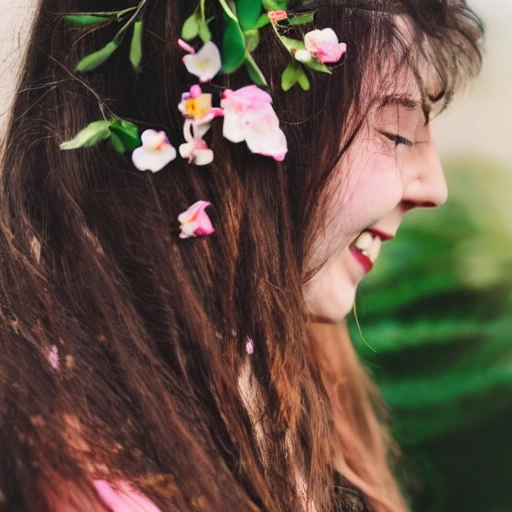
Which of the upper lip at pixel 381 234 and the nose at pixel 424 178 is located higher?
the nose at pixel 424 178

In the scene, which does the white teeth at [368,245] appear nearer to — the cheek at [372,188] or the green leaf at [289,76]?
the cheek at [372,188]

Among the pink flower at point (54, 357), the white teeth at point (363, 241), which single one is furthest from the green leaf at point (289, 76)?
the pink flower at point (54, 357)

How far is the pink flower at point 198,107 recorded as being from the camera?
51 cm

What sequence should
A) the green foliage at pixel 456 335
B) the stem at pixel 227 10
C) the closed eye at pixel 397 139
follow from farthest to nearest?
the green foliage at pixel 456 335 < the closed eye at pixel 397 139 < the stem at pixel 227 10

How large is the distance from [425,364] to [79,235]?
434 millimetres

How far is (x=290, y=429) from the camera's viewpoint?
617 mm

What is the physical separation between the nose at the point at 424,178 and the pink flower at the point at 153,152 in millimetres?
274

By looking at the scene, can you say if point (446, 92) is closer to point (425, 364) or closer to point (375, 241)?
point (375, 241)

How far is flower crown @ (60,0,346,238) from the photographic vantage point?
0.50m

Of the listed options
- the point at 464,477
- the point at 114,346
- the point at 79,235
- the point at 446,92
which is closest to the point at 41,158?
the point at 79,235

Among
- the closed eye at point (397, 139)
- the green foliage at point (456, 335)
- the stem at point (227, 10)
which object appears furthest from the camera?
the green foliage at point (456, 335)

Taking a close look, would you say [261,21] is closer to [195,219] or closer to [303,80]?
[303,80]

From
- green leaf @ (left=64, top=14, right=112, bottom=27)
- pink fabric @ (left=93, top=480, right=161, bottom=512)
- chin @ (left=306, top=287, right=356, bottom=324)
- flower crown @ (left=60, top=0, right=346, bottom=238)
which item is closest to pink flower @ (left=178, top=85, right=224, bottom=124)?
flower crown @ (left=60, top=0, right=346, bottom=238)

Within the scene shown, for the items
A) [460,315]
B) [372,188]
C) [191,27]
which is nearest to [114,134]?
[191,27]
